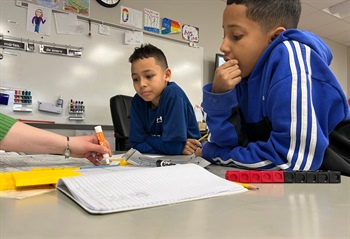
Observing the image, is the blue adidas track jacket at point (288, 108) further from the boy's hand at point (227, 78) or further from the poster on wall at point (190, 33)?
the poster on wall at point (190, 33)

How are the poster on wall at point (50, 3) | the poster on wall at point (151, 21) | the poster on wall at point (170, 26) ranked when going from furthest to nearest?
the poster on wall at point (170, 26), the poster on wall at point (151, 21), the poster on wall at point (50, 3)

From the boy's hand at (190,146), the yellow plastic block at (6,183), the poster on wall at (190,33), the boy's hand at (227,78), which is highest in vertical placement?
the poster on wall at (190,33)

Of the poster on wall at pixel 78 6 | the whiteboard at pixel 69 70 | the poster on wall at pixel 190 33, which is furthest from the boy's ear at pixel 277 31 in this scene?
the poster on wall at pixel 190 33

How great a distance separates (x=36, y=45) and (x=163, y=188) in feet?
6.96

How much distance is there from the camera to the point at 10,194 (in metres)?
0.38

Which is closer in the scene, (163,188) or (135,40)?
(163,188)

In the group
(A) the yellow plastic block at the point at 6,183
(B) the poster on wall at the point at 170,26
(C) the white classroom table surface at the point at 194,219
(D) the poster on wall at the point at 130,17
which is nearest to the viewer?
(C) the white classroom table surface at the point at 194,219

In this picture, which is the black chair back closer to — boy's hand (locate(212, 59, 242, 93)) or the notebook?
boy's hand (locate(212, 59, 242, 93))

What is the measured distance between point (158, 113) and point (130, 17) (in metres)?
1.62

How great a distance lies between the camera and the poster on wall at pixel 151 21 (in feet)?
8.84

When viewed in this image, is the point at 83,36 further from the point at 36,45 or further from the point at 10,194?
the point at 10,194

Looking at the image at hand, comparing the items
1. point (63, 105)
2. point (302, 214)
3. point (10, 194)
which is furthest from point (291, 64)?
point (63, 105)

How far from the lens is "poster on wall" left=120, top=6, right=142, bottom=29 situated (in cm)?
258

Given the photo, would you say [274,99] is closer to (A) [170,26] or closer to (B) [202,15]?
(A) [170,26]
